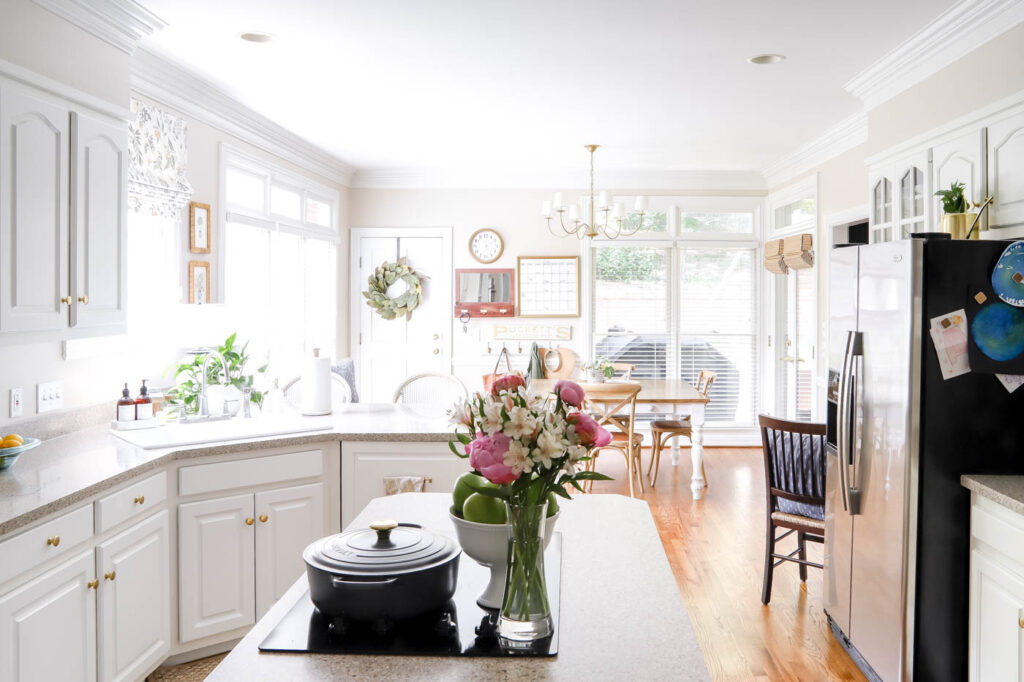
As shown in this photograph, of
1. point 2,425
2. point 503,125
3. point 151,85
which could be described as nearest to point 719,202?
point 503,125

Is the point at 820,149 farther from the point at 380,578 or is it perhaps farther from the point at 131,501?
the point at 380,578

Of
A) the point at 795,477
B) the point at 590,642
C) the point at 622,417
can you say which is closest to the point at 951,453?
the point at 795,477

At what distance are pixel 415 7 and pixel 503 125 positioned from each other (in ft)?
7.34

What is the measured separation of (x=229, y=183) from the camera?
4801 mm

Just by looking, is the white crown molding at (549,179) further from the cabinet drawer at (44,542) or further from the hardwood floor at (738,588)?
the cabinet drawer at (44,542)

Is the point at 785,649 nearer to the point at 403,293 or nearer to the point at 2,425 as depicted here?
the point at 2,425

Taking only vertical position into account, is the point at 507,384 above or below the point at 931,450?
→ above

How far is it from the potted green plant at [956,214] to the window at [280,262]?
3700 mm

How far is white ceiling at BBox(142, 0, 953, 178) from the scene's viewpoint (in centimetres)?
323

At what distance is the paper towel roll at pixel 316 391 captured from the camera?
136 inches

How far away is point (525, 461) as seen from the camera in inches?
43.6

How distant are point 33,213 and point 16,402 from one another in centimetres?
82

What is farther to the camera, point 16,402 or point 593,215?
point 593,215

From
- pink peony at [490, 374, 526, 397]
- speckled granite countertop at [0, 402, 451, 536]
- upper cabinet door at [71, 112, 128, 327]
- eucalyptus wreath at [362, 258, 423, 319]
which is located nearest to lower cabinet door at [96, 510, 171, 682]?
speckled granite countertop at [0, 402, 451, 536]
